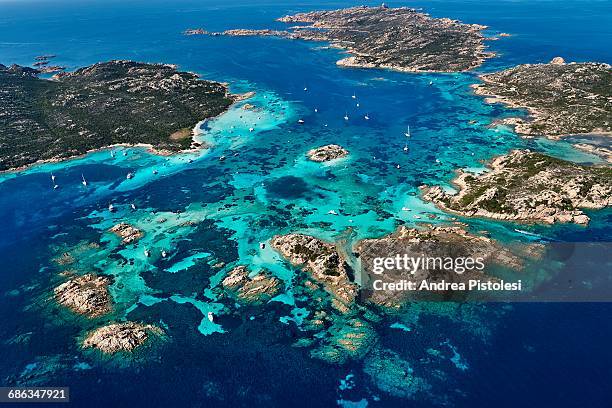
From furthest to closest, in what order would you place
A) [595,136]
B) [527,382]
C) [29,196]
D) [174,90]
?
[174,90] < [595,136] < [29,196] < [527,382]

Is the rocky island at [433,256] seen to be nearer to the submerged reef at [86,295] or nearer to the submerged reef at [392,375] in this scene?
the submerged reef at [392,375]

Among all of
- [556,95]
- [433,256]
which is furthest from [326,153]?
[556,95]

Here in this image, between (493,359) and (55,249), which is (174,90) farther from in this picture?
(493,359)

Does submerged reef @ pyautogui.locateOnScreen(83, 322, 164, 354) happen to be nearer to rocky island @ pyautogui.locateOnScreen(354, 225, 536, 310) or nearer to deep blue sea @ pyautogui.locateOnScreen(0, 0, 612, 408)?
deep blue sea @ pyautogui.locateOnScreen(0, 0, 612, 408)

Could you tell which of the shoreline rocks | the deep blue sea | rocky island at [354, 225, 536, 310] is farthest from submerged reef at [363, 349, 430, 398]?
the shoreline rocks

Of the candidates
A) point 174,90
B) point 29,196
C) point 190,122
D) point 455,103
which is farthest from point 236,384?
point 174,90

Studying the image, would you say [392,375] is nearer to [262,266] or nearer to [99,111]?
[262,266]

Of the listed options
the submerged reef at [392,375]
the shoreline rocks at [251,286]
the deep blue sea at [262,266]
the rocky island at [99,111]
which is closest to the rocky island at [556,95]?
the deep blue sea at [262,266]
